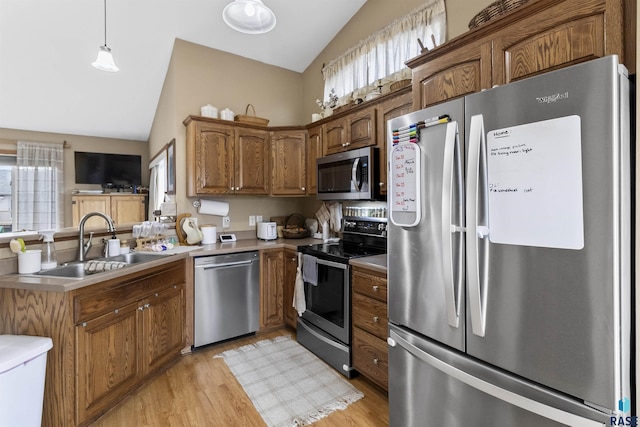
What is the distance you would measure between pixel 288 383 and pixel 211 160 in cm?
216

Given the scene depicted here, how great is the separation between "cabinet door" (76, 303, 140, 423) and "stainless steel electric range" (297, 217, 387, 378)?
1.32m

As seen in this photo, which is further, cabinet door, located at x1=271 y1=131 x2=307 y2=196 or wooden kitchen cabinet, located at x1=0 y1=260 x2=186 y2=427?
cabinet door, located at x1=271 y1=131 x2=307 y2=196

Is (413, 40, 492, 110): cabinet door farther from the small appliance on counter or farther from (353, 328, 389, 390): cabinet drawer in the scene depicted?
the small appliance on counter

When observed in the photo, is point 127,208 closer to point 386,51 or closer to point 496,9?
point 386,51

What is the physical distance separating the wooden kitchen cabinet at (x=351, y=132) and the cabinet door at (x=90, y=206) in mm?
4272

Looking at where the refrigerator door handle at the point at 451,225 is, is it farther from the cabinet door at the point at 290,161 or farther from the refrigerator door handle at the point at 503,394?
the cabinet door at the point at 290,161

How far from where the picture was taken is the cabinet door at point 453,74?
145 centimetres

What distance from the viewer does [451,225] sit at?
4.26 ft

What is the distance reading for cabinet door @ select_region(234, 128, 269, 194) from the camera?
3.25 meters

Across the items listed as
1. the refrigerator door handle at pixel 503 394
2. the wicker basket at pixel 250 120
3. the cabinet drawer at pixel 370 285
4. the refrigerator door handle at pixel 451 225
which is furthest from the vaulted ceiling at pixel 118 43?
the refrigerator door handle at pixel 503 394

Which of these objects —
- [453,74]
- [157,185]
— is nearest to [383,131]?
[453,74]

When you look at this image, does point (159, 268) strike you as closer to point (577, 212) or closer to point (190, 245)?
point (190, 245)

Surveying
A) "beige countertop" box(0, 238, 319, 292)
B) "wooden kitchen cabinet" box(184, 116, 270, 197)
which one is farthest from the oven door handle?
"wooden kitchen cabinet" box(184, 116, 270, 197)

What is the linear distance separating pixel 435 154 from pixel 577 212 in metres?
0.57
